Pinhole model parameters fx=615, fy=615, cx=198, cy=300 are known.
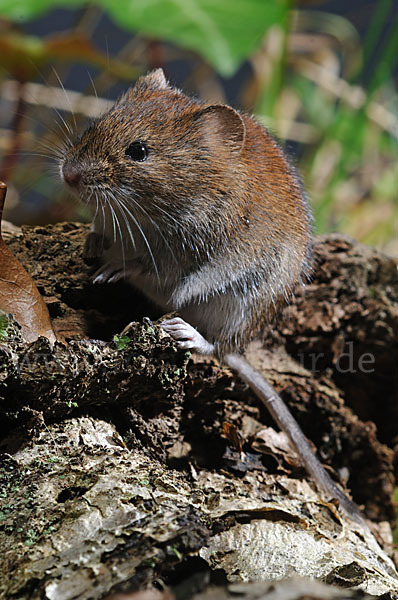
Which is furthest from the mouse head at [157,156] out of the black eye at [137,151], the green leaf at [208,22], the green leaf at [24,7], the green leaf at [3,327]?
the green leaf at [24,7]

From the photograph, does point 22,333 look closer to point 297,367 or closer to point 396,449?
point 297,367

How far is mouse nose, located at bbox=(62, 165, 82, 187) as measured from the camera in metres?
1.90

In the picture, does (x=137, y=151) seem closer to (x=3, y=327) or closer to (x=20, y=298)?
(x=20, y=298)

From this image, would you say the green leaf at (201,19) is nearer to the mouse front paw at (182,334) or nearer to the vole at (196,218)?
the vole at (196,218)

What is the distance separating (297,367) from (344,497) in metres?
0.53

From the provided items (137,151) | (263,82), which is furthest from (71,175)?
(263,82)

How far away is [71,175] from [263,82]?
11.4ft

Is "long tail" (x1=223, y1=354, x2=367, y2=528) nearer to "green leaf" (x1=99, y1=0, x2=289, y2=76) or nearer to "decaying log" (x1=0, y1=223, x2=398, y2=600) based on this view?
"decaying log" (x1=0, y1=223, x2=398, y2=600)

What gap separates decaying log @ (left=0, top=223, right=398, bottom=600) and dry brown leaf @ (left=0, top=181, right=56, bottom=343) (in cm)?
13

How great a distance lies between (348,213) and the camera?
4.95 m

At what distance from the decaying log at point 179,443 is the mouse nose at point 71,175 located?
0.33m

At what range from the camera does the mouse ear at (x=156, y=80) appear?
219cm

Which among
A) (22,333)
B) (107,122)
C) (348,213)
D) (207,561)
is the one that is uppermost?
(348,213)

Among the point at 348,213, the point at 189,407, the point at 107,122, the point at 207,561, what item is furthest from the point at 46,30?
the point at 207,561
